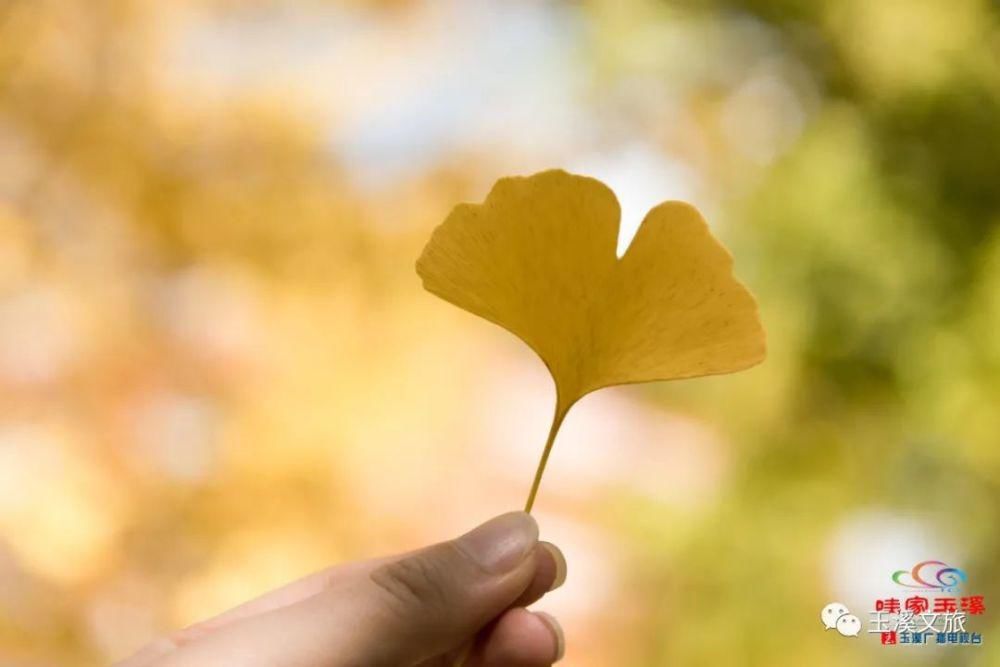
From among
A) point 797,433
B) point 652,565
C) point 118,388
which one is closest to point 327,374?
point 118,388

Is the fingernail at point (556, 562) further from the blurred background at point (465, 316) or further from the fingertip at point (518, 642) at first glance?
the blurred background at point (465, 316)

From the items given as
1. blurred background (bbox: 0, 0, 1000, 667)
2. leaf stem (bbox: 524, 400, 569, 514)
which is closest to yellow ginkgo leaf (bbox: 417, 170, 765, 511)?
leaf stem (bbox: 524, 400, 569, 514)

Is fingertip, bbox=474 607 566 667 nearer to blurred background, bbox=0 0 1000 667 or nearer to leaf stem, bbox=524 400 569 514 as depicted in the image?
leaf stem, bbox=524 400 569 514

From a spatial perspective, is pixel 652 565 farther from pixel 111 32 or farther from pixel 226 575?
pixel 111 32

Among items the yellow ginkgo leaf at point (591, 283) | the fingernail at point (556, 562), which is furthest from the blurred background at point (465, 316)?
the yellow ginkgo leaf at point (591, 283)

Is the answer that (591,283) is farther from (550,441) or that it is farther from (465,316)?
(465,316)

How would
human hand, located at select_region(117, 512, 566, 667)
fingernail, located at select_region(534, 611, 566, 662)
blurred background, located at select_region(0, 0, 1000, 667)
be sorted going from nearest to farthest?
human hand, located at select_region(117, 512, 566, 667) → fingernail, located at select_region(534, 611, 566, 662) → blurred background, located at select_region(0, 0, 1000, 667)

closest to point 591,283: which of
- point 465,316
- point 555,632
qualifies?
point 555,632
